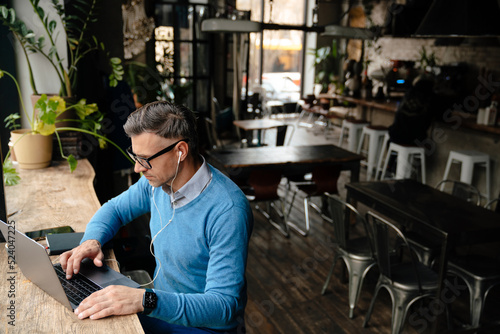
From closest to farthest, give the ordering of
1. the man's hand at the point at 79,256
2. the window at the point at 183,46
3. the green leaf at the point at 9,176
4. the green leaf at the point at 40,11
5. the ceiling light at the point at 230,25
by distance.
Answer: the man's hand at the point at 79,256 < the green leaf at the point at 9,176 < the green leaf at the point at 40,11 < the ceiling light at the point at 230,25 < the window at the point at 183,46

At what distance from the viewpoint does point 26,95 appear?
11.5ft

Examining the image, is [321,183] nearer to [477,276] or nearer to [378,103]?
[477,276]

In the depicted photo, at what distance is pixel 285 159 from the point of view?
4.75 meters

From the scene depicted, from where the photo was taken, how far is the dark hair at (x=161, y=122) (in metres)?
1.65

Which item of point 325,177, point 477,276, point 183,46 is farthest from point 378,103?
point 477,276

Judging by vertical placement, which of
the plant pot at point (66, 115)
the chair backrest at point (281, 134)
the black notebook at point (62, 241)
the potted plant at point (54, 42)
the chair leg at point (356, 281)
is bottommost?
the chair leg at point (356, 281)

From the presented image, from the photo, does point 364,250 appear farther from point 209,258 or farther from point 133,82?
point 133,82

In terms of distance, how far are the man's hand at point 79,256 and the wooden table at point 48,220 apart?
0.08 m

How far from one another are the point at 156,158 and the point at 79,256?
467 mm

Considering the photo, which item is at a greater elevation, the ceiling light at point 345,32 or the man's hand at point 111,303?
the ceiling light at point 345,32

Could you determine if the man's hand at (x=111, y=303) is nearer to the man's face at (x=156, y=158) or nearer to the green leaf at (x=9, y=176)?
the man's face at (x=156, y=158)

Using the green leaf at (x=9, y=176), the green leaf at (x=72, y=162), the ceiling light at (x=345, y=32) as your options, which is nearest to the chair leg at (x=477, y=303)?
the green leaf at (x=72, y=162)

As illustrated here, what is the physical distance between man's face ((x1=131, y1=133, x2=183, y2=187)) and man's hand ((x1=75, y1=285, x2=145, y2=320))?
443 millimetres

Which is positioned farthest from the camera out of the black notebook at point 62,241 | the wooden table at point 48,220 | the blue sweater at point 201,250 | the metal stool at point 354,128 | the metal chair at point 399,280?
the metal stool at point 354,128
